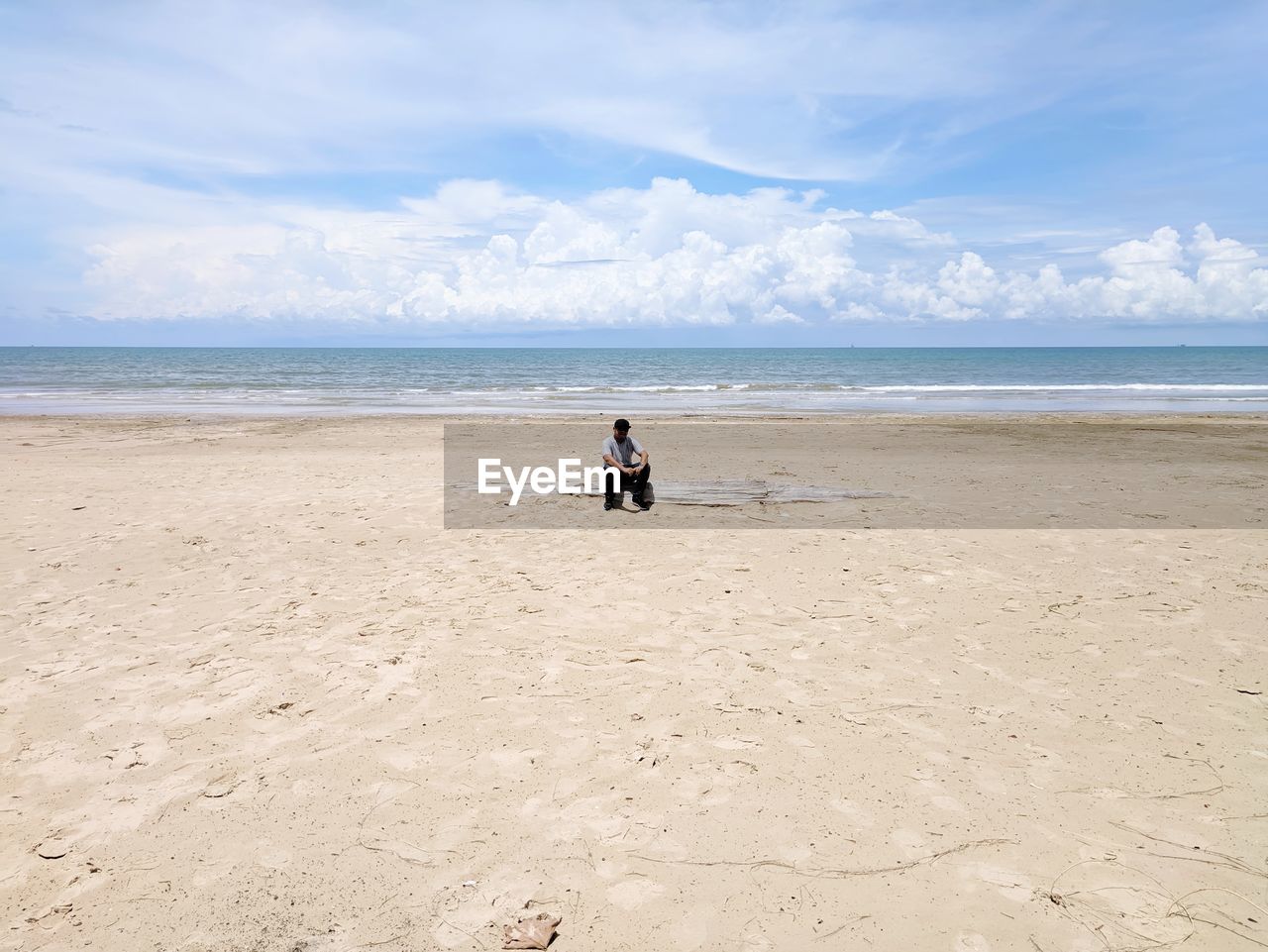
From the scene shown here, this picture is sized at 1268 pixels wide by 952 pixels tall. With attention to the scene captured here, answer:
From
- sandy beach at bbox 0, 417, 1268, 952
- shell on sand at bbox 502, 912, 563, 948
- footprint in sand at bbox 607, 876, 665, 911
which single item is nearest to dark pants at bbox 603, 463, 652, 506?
sandy beach at bbox 0, 417, 1268, 952

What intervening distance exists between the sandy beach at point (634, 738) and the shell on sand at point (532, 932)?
0.15 ft

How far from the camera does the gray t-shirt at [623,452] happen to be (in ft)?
31.5

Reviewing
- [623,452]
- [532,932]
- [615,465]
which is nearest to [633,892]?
[532,932]

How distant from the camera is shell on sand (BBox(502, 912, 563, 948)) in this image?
2605 millimetres

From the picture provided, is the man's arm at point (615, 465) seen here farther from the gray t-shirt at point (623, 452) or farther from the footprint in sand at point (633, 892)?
the footprint in sand at point (633, 892)

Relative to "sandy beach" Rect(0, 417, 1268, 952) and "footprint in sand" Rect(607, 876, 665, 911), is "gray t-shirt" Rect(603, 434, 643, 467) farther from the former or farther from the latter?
"footprint in sand" Rect(607, 876, 665, 911)

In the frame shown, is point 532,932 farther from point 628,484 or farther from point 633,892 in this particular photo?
point 628,484

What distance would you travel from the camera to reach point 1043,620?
5578 mm

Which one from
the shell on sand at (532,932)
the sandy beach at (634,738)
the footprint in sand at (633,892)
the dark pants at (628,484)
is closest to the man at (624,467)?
the dark pants at (628,484)

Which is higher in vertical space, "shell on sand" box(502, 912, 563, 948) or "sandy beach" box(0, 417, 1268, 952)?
"sandy beach" box(0, 417, 1268, 952)

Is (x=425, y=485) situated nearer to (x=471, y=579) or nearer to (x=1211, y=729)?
(x=471, y=579)

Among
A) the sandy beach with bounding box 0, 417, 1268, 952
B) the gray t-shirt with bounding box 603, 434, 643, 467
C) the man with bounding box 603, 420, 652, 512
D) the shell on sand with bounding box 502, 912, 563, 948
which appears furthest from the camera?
the gray t-shirt with bounding box 603, 434, 643, 467

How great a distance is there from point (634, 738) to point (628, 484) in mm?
5823

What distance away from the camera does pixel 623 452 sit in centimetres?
968
